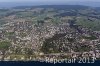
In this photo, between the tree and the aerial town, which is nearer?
the aerial town

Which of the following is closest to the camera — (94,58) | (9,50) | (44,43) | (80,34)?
(94,58)

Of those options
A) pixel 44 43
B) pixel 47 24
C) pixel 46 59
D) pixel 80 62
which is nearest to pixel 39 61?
pixel 46 59

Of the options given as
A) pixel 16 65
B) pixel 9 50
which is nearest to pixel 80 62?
pixel 16 65

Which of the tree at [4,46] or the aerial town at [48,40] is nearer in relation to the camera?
the aerial town at [48,40]

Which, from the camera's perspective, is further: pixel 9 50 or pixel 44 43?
pixel 44 43

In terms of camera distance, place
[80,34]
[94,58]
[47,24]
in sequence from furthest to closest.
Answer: [47,24], [80,34], [94,58]

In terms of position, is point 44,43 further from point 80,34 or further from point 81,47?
point 80,34

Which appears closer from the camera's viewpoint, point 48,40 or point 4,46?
point 4,46

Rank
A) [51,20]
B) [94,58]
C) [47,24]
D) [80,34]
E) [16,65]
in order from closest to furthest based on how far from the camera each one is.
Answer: [16,65]
[94,58]
[80,34]
[47,24]
[51,20]

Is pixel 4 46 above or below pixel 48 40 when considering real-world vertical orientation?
below

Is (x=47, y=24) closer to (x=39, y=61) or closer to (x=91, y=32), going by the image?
(x=91, y=32)
